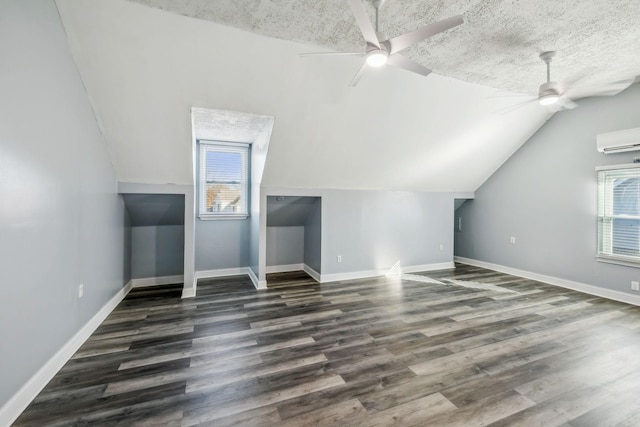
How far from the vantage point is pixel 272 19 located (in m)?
2.29

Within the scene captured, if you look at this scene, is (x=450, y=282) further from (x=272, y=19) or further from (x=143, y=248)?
(x=143, y=248)

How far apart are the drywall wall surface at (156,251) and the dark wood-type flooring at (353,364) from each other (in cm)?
68

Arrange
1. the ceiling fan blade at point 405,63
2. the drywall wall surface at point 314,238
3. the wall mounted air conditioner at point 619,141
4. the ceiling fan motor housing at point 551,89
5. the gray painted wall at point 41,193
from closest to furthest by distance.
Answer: the gray painted wall at point 41,193 < the ceiling fan blade at point 405,63 < the ceiling fan motor housing at point 551,89 < the wall mounted air conditioner at point 619,141 < the drywall wall surface at point 314,238

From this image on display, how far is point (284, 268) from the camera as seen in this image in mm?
5551

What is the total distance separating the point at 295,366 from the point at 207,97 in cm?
281

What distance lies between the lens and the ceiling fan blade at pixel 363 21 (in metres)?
1.64

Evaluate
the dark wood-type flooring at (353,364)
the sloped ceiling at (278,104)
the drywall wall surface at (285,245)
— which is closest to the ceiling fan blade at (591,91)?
the sloped ceiling at (278,104)

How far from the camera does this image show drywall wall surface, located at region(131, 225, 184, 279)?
4.47m

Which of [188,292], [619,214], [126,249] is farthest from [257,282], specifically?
[619,214]

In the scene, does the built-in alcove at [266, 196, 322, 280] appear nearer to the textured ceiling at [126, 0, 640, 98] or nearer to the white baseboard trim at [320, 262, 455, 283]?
the white baseboard trim at [320, 262, 455, 283]

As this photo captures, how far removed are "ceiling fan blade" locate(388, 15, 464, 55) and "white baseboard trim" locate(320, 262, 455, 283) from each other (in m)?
3.62

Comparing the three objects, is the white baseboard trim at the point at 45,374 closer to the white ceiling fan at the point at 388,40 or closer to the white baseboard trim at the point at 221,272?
the white baseboard trim at the point at 221,272

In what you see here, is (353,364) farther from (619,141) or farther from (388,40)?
(619,141)

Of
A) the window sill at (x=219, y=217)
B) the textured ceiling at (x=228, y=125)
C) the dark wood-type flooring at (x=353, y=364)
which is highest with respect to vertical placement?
the textured ceiling at (x=228, y=125)
